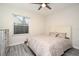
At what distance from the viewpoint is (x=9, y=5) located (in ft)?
3.66

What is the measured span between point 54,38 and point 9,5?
921 mm

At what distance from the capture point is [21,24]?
4.09ft

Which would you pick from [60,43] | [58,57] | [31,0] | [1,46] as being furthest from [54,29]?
[1,46]

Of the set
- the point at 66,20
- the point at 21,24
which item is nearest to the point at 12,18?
the point at 21,24

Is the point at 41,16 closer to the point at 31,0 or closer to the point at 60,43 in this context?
the point at 31,0

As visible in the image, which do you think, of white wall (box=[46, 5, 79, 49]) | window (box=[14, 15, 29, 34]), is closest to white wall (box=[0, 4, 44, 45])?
window (box=[14, 15, 29, 34])

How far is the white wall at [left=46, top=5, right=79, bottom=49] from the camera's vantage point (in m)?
1.33

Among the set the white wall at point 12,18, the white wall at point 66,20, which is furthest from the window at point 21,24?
the white wall at point 66,20

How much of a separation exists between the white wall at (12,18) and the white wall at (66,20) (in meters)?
0.16

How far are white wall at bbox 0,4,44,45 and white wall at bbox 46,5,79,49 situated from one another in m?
0.16

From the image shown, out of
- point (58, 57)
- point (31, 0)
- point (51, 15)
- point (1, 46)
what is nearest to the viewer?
point (31, 0)

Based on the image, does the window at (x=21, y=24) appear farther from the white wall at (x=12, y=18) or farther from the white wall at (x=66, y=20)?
the white wall at (x=66, y=20)

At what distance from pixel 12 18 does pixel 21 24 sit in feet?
0.56

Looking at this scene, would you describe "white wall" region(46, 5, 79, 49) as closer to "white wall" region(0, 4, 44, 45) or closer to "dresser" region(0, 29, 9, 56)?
"white wall" region(0, 4, 44, 45)
